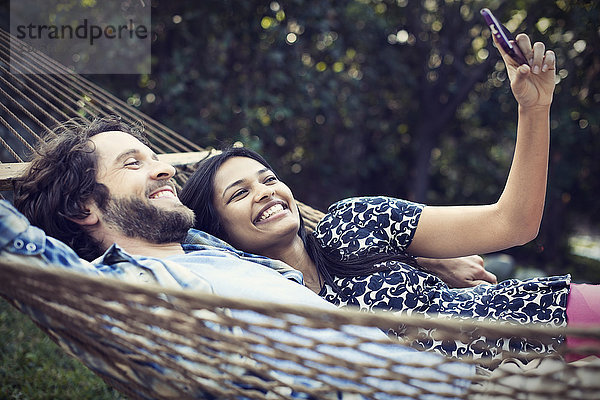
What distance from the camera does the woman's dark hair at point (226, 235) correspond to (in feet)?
4.98

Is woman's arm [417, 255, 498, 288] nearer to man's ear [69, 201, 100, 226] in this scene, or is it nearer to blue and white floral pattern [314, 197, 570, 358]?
blue and white floral pattern [314, 197, 570, 358]

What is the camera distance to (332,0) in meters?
4.04

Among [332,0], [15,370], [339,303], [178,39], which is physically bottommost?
[15,370]

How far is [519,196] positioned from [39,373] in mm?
1829

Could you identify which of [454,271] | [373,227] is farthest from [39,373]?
[454,271]

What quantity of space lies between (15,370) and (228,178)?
49.4 inches

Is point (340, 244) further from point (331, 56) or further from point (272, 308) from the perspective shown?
point (331, 56)

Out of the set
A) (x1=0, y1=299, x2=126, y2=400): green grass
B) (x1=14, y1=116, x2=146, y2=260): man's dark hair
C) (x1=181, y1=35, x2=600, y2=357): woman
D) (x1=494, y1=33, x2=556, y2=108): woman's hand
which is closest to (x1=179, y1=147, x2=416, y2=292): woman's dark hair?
(x1=181, y1=35, x2=600, y2=357): woman

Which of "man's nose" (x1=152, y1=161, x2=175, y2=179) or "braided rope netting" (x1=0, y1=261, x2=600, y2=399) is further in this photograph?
"man's nose" (x1=152, y1=161, x2=175, y2=179)

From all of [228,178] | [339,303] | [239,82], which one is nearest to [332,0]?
[239,82]

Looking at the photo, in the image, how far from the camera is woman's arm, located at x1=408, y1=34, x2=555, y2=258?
1.34m

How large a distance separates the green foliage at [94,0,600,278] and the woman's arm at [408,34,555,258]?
7.45 ft

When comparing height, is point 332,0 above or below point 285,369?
above

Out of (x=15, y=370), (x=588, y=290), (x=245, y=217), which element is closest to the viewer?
(x=588, y=290)
